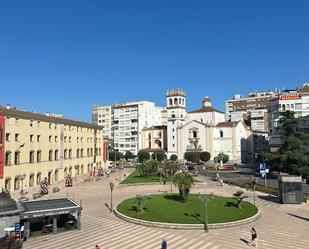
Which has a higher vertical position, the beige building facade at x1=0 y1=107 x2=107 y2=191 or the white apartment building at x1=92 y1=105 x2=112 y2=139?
the white apartment building at x1=92 y1=105 x2=112 y2=139

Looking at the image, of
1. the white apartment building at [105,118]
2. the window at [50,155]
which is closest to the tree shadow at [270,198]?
the window at [50,155]

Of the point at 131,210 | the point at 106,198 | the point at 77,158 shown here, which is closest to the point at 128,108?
the point at 77,158

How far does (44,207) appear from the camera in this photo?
86.6 feet

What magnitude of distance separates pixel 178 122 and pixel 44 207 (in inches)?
3561

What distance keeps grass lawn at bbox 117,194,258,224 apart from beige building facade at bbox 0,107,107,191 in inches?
772

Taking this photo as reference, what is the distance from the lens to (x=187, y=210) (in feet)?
105

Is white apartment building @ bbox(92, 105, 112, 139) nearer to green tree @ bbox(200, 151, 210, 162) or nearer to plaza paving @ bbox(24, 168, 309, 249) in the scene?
green tree @ bbox(200, 151, 210, 162)

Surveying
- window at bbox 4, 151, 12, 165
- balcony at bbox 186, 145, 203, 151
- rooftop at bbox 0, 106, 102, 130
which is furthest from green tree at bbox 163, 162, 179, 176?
balcony at bbox 186, 145, 203, 151

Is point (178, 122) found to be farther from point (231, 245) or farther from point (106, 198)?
point (231, 245)

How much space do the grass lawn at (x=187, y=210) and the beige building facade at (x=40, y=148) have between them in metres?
19.6

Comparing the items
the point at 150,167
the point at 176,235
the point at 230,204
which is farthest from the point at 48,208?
the point at 150,167

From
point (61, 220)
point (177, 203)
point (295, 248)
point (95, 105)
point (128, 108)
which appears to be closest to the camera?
point (295, 248)

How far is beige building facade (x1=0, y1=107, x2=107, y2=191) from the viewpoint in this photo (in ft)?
154

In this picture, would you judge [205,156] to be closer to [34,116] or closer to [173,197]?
[34,116]
